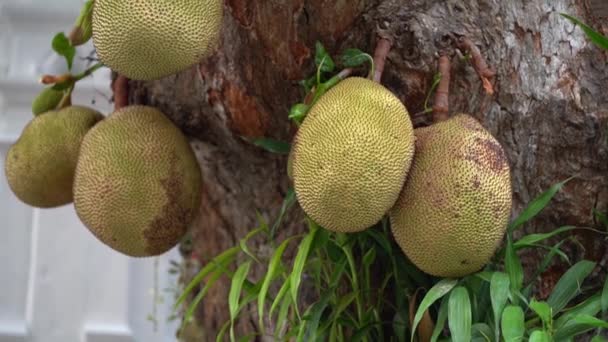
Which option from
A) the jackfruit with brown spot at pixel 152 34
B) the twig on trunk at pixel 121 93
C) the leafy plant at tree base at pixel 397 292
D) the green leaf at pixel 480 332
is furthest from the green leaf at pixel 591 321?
the twig on trunk at pixel 121 93

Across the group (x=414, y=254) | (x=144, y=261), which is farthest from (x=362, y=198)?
(x=144, y=261)

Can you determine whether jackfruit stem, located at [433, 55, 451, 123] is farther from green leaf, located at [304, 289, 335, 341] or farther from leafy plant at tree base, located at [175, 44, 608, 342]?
green leaf, located at [304, 289, 335, 341]

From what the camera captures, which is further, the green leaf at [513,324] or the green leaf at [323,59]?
the green leaf at [323,59]

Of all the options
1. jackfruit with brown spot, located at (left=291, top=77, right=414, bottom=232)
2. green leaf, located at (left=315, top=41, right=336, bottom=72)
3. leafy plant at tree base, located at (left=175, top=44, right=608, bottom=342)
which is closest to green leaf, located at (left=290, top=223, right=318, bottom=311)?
leafy plant at tree base, located at (left=175, top=44, right=608, bottom=342)

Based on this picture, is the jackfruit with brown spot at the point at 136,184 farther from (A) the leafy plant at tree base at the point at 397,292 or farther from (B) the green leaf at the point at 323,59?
(B) the green leaf at the point at 323,59

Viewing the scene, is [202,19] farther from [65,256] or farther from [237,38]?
[65,256]

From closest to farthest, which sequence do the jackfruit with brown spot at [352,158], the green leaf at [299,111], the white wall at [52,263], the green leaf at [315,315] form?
the jackfruit with brown spot at [352,158] → the green leaf at [299,111] → the green leaf at [315,315] → the white wall at [52,263]

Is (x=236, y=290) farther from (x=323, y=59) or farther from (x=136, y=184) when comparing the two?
(x=323, y=59)

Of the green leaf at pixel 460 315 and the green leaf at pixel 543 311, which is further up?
the green leaf at pixel 543 311
